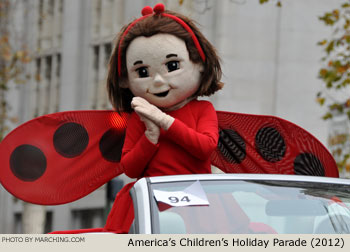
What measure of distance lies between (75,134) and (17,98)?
2891cm

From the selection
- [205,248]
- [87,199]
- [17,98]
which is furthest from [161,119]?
[17,98]

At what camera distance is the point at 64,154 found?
582 cm

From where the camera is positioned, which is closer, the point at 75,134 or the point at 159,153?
the point at 159,153

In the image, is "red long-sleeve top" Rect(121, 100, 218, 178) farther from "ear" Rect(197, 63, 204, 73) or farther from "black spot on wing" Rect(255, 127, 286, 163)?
"black spot on wing" Rect(255, 127, 286, 163)

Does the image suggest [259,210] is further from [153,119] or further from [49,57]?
[49,57]

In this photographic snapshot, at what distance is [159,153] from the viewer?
5.08m

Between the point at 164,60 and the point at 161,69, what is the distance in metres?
0.06

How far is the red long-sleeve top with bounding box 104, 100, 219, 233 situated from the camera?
193 inches

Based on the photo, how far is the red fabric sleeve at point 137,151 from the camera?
4.96m

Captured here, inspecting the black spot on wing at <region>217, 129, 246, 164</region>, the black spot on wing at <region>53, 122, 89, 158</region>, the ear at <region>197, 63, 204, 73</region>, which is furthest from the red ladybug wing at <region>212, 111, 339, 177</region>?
the black spot on wing at <region>53, 122, 89, 158</region>

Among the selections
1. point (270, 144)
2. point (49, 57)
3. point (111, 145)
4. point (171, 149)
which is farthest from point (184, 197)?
point (49, 57)

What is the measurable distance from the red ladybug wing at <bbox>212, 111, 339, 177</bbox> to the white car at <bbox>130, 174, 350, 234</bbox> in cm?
163

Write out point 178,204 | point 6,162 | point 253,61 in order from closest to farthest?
point 178,204
point 6,162
point 253,61

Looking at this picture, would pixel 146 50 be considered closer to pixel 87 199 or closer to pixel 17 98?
pixel 87 199
